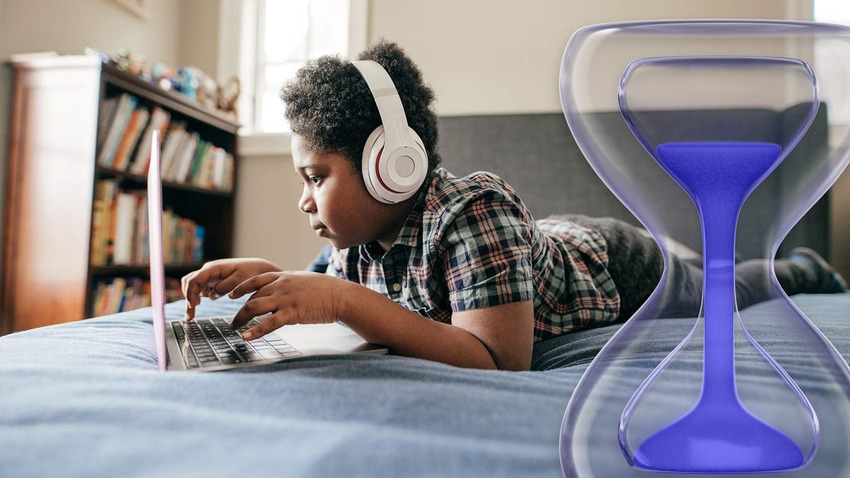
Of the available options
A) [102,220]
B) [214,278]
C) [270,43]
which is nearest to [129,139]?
[102,220]

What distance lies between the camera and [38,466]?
31cm

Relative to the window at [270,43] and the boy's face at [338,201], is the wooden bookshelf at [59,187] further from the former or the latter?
the boy's face at [338,201]

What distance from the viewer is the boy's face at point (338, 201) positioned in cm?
87

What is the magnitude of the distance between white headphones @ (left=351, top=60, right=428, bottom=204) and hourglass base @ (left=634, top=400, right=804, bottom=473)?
57 cm

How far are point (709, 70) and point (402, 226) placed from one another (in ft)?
2.25

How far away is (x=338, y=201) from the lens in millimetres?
869

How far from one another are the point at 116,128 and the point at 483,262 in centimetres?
159

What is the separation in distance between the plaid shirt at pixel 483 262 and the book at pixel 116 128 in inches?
41.0

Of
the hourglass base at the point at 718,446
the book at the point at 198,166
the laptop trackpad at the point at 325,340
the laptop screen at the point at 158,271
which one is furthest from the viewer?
the book at the point at 198,166

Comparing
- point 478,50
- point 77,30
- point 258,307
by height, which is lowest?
point 258,307

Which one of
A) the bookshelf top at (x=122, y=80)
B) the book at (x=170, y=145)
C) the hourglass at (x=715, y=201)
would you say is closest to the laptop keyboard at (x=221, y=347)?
the hourglass at (x=715, y=201)

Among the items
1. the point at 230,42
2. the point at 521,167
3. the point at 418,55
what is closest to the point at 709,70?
the point at 521,167

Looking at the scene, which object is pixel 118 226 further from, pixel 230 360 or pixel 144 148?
pixel 230 360

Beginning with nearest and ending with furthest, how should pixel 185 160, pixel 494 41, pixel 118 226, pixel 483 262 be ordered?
1. pixel 483 262
2. pixel 118 226
3. pixel 185 160
4. pixel 494 41
